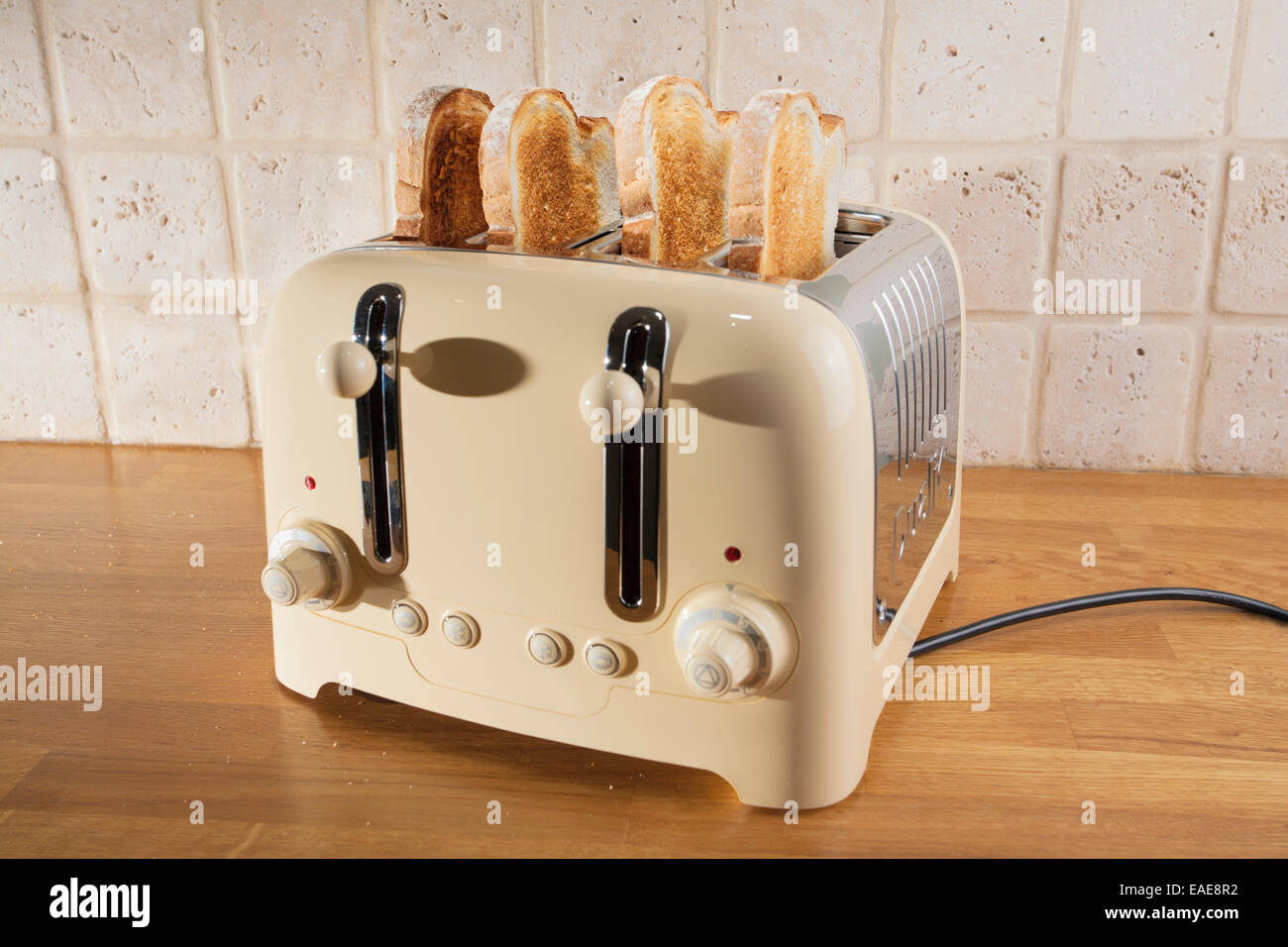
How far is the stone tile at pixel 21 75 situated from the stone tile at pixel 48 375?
0.17m

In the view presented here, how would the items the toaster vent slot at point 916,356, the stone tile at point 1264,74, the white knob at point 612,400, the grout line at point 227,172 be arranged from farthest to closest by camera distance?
the grout line at point 227,172 < the stone tile at point 1264,74 < the toaster vent slot at point 916,356 < the white knob at point 612,400

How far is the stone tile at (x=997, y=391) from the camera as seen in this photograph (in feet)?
3.30

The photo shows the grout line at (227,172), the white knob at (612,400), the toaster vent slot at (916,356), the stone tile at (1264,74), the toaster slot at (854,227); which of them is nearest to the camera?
the white knob at (612,400)

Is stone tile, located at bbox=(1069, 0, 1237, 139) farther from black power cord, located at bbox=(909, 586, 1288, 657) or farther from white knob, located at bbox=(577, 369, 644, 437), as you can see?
A: white knob, located at bbox=(577, 369, 644, 437)

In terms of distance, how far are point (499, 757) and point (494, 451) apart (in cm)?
19

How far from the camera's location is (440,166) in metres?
0.68

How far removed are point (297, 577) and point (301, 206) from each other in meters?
0.54

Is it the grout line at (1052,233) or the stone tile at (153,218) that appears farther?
the stone tile at (153,218)

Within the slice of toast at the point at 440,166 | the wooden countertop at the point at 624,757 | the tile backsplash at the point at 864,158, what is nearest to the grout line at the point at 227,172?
the tile backsplash at the point at 864,158

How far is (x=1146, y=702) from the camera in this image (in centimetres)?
70

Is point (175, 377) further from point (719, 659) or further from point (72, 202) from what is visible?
point (719, 659)

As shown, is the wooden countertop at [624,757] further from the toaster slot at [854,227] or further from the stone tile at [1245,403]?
the toaster slot at [854,227]
